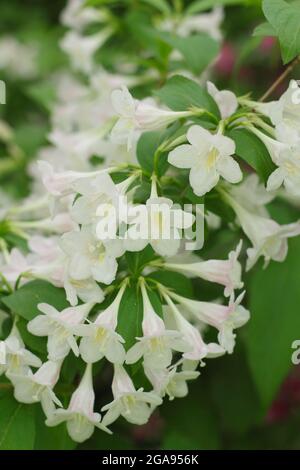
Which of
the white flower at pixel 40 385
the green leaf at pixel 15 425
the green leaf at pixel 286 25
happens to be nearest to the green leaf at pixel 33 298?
the white flower at pixel 40 385

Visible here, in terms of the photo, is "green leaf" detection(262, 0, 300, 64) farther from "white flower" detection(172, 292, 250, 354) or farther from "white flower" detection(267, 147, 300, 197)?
"white flower" detection(172, 292, 250, 354)

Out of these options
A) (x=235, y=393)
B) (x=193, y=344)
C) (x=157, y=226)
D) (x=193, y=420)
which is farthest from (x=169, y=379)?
(x=235, y=393)

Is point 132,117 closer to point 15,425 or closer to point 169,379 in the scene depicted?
point 169,379

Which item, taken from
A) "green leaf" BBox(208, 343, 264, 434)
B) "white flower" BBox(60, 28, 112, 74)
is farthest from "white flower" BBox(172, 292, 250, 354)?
"white flower" BBox(60, 28, 112, 74)

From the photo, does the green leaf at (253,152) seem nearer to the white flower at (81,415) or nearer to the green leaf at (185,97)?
the green leaf at (185,97)

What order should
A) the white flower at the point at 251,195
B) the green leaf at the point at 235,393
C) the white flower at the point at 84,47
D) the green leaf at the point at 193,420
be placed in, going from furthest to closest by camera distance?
the white flower at the point at 84,47 < the green leaf at the point at 235,393 < the green leaf at the point at 193,420 < the white flower at the point at 251,195
